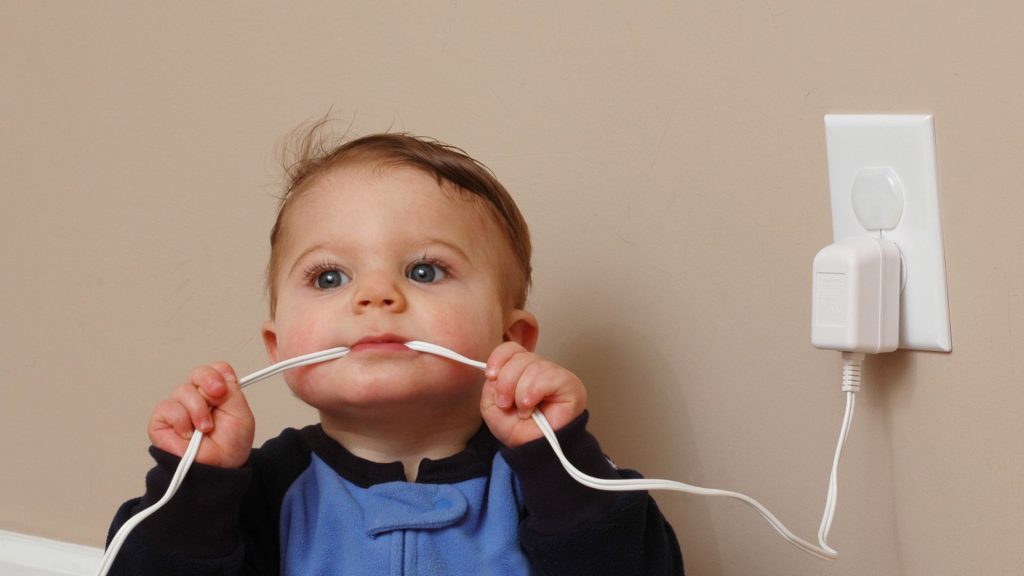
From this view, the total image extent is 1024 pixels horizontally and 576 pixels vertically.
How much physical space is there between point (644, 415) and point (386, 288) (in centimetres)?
30

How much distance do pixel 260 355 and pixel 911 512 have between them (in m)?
0.69

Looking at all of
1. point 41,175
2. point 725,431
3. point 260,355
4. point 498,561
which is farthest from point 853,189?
point 41,175

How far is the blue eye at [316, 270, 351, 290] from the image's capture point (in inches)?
35.2

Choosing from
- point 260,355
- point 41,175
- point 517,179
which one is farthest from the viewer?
point 41,175

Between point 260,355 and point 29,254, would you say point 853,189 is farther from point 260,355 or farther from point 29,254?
point 29,254

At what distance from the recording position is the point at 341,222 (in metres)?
0.89

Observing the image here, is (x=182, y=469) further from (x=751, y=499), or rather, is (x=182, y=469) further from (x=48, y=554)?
(x=48, y=554)

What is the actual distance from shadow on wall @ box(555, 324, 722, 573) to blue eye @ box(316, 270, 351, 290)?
0.87 feet

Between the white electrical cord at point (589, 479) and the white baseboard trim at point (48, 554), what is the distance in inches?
25.0

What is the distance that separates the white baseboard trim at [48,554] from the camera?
1.38 meters

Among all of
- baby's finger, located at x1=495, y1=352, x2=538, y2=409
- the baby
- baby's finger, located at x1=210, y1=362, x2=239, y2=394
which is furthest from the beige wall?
baby's finger, located at x1=210, y1=362, x2=239, y2=394

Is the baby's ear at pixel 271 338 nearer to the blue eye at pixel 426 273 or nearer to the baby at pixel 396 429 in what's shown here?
the baby at pixel 396 429

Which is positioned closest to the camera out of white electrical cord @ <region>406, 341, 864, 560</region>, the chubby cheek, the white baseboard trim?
white electrical cord @ <region>406, 341, 864, 560</region>

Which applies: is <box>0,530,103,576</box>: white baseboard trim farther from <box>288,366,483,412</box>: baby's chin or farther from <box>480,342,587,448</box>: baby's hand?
<box>480,342,587,448</box>: baby's hand
